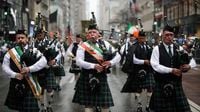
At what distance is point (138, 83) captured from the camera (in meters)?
12.3

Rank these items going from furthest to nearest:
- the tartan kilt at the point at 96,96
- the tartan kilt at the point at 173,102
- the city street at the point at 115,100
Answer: the city street at the point at 115,100 → the tartan kilt at the point at 96,96 → the tartan kilt at the point at 173,102

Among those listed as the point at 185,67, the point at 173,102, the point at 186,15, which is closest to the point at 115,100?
the point at 173,102

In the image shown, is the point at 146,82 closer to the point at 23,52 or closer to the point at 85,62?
the point at 85,62

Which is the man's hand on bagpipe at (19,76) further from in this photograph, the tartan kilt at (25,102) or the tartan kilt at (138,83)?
the tartan kilt at (138,83)

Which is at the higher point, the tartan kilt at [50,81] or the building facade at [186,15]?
the building facade at [186,15]

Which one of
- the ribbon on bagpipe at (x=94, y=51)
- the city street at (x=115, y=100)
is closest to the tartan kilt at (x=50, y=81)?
the city street at (x=115, y=100)

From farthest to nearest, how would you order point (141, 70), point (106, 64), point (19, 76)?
point (141, 70) < point (106, 64) < point (19, 76)

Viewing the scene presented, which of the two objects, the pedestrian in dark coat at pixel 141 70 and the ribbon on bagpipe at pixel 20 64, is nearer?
the ribbon on bagpipe at pixel 20 64

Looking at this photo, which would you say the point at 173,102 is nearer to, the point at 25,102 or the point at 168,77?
the point at 168,77

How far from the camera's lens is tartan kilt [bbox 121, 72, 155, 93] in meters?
12.1

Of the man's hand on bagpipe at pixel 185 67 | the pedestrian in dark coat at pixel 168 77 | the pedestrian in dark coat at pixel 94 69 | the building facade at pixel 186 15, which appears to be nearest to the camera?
the man's hand on bagpipe at pixel 185 67

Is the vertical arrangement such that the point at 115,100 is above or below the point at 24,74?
below

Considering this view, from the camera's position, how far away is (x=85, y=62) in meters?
8.74

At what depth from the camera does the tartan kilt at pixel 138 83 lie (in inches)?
476
